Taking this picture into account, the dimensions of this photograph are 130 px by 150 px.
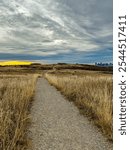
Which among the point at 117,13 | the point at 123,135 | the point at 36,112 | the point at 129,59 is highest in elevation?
the point at 117,13

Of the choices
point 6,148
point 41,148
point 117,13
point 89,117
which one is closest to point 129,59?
point 117,13

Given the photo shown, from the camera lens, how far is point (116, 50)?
2.71 meters

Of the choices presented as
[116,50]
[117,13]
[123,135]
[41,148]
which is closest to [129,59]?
[116,50]

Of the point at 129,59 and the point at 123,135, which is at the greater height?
the point at 129,59

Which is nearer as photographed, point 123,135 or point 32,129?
point 123,135

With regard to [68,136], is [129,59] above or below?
above

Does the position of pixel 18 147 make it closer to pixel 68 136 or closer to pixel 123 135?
pixel 68 136

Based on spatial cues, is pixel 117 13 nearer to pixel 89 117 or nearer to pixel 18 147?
pixel 18 147

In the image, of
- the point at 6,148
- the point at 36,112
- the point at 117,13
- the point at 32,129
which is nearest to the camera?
the point at 117,13

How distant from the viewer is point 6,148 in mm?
4617

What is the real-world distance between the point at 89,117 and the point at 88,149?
3.02m

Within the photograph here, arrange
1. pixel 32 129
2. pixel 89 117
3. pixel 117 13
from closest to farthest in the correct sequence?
1. pixel 117 13
2. pixel 32 129
3. pixel 89 117

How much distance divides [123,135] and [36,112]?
22.4 feet

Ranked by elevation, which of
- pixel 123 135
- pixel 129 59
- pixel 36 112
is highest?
pixel 129 59
